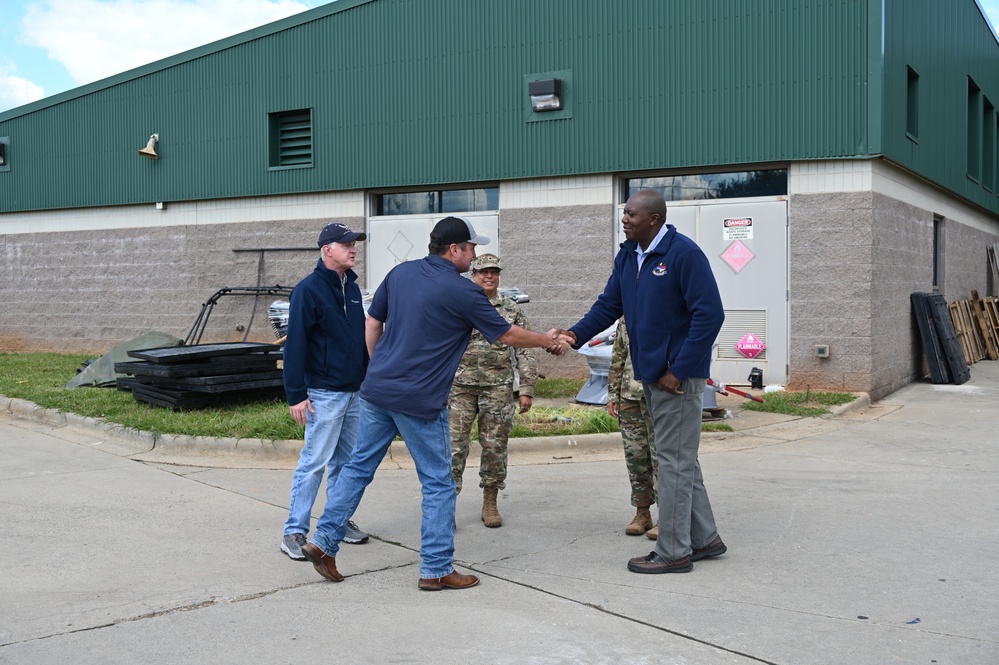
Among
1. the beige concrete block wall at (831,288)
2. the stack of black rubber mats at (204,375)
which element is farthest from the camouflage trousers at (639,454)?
the beige concrete block wall at (831,288)

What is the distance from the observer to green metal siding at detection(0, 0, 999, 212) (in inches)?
531

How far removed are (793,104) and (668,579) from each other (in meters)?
9.48

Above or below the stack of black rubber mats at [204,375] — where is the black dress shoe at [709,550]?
below

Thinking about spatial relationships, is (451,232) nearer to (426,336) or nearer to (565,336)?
(426,336)

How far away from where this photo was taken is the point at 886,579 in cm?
559

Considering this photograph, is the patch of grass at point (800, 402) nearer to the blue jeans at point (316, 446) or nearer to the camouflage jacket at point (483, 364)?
the camouflage jacket at point (483, 364)

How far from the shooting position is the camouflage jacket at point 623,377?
257 inches

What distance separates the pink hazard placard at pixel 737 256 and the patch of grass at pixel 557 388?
8.88ft

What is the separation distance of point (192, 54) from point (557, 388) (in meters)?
9.95

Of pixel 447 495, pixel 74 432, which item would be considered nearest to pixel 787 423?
pixel 447 495

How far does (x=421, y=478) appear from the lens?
564 centimetres

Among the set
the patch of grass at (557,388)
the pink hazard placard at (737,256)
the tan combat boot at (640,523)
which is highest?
the pink hazard placard at (737,256)

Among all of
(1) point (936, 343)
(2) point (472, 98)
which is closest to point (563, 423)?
(2) point (472, 98)

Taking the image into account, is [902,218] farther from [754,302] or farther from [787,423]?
[787,423]
